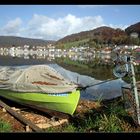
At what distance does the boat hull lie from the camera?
8.66 metres

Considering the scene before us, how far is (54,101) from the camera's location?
8750mm

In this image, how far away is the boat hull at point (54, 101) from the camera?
866 cm

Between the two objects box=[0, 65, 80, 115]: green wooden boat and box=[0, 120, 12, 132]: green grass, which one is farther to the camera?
box=[0, 65, 80, 115]: green wooden boat

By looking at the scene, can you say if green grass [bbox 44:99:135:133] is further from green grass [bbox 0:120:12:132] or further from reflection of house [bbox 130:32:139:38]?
reflection of house [bbox 130:32:139:38]

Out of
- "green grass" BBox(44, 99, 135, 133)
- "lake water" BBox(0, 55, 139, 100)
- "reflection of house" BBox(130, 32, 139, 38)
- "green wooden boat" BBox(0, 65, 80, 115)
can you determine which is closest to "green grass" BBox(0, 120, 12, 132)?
"green grass" BBox(44, 99, 135, 133)

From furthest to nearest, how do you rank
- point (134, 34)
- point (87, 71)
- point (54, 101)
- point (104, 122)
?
point (87, 71), point (134, 34), point (54, 101), point (104, 122)

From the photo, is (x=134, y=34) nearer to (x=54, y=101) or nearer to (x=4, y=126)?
(x=54, y=101)

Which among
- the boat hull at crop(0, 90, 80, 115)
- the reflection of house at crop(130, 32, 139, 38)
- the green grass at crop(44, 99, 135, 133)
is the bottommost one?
the green grass at crop(44, 99, 135, 133)

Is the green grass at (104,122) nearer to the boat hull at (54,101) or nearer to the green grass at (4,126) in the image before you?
the boat hull at (54,101)

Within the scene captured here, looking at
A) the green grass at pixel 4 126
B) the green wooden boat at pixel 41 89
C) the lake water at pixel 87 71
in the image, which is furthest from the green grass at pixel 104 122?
the lake water at pixel 87 71

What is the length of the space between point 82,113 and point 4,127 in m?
2.31

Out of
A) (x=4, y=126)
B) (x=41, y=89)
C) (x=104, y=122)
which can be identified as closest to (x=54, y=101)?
(x=41, y=89)

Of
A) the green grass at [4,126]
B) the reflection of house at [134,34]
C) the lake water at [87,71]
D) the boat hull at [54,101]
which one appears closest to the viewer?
the green grass at [4,126]
